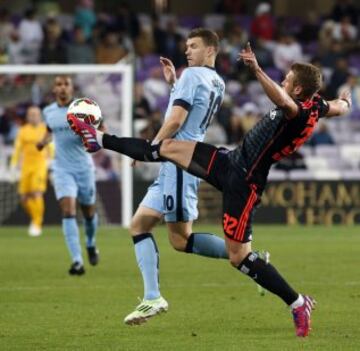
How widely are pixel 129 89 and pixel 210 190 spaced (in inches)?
95.5

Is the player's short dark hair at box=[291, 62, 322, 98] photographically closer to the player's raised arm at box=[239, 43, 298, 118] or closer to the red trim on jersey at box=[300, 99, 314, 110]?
the red trim on jersey at box=[300, 99, 314, 110]

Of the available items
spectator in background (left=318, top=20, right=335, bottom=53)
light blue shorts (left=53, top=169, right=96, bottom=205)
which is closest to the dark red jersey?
light blue shorts (left=53, top=169, right=96, bottom=205)

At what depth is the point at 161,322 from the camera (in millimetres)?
10148

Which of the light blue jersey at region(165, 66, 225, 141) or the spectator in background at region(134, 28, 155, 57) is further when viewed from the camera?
the spectator in background at region(134, 28, 155, 57)

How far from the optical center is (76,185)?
1469cm

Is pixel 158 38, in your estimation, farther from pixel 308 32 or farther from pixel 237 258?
pixel 237 258

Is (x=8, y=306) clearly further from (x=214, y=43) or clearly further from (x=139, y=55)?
(x=139, y=55)

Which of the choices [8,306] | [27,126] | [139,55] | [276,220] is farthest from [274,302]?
[139,55]

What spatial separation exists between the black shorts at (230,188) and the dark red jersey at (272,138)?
0.07 m

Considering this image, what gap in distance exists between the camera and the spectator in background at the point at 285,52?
1118 inches

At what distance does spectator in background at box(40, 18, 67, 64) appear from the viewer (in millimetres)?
26734

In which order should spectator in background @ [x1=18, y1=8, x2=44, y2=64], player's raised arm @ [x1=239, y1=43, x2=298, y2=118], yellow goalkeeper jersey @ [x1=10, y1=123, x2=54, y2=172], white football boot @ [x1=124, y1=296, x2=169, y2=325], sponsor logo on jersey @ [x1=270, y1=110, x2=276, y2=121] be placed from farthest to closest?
spectator in background @ [x1=18, y1=8, x2=44, y2=64] < yellow goalkeeper jersey @ [x1=10, y1=123, x2=54, y2=172] < white football boot @ [x1=124, y1=296, x2=169, y2=325] < sponsor logo on jersey @ [x1=270, y1=110, x2=276, y2=121] < player's raised arm @ [x1=239, y1=43, x2=298, y2=118]

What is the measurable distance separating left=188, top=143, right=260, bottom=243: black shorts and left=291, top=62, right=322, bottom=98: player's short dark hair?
783 millimetres

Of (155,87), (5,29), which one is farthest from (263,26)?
(5,29)
